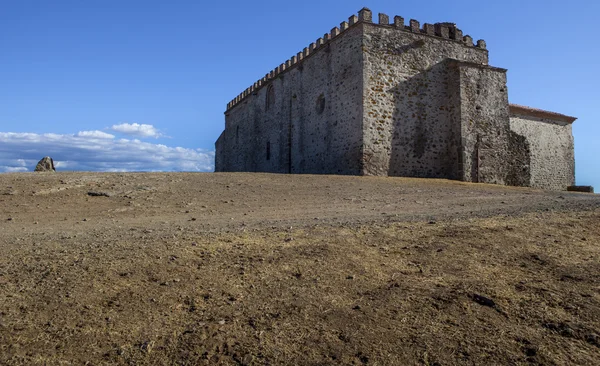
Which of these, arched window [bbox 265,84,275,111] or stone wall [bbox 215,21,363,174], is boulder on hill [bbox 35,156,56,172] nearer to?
stone wall [bbox 215,21,363,174]

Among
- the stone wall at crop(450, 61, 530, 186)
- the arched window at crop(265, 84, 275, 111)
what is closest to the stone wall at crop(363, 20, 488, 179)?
the stone wall at crop(450, 61, 530, 186)

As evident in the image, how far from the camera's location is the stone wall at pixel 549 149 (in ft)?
83.5

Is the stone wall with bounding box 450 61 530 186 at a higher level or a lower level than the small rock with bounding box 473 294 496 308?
higher

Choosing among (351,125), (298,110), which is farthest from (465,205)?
(298,110)

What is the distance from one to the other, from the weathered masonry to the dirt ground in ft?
35.4

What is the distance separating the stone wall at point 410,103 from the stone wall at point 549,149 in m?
7.90

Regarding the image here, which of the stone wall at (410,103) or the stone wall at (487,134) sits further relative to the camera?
the stone wall at (487,134)

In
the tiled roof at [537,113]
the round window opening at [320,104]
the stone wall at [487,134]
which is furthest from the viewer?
the tiled roof at [537,113]

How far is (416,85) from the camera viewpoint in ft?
62.5

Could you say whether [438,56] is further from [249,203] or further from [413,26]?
[249,203]

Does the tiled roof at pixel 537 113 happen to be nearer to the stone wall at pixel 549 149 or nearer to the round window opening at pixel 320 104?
the stone wall at pixel 549 149

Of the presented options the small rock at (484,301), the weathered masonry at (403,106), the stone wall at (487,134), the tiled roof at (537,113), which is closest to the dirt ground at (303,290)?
the small rock at (484,301)

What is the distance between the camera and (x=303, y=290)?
4172 mm

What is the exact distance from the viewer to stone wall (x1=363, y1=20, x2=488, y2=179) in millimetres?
18094
